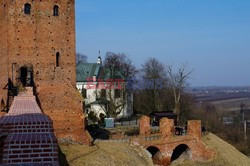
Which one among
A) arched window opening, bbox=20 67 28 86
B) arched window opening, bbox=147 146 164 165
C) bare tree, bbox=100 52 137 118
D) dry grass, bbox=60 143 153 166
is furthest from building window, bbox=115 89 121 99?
arched window opening, bbox=20 67 28 86

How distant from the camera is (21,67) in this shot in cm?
1805

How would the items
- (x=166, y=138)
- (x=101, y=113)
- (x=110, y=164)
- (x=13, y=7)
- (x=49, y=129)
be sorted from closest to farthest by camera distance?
(x=49, y=129), (x=110, y=164), (x=13, y=7), (x=166, y=138), (x=101, y=113)

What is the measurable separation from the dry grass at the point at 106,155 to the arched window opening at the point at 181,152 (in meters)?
4.49

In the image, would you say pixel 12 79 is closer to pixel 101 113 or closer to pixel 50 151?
pixel 50 151

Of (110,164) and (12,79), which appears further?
(12,79)

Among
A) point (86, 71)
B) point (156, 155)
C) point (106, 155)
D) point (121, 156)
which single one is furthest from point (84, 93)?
point (106, 155)

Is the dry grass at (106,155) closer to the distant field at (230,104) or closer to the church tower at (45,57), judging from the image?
the church tower at (45,57)

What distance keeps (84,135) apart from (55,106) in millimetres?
2103

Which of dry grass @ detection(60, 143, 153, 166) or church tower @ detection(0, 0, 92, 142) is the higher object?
church tower @ detection(0, 0, 92, 142)

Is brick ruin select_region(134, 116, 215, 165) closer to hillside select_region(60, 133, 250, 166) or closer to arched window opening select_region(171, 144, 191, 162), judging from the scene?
arched window opening select_region(171, 144, 191, 162)

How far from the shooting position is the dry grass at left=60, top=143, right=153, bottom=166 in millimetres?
15266

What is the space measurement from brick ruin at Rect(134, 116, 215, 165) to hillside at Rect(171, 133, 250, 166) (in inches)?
17.5

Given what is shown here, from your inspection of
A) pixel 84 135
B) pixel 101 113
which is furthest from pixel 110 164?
pixel 101 113

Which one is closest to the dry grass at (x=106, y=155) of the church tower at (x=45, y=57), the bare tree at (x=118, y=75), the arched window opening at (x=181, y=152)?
the church tower at (x=45, y=57)
